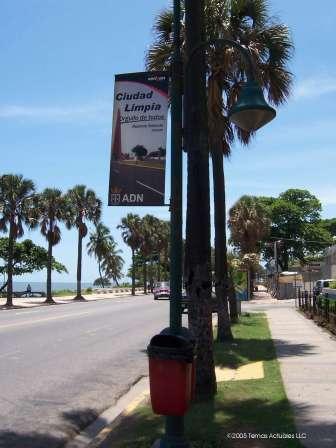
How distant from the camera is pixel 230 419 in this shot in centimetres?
739

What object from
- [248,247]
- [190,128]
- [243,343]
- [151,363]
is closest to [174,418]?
[151,363]

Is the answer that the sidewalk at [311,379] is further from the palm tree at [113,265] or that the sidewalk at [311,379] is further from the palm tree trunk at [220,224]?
the palm tree at [113,265]

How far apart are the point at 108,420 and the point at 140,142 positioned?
390 centimetres

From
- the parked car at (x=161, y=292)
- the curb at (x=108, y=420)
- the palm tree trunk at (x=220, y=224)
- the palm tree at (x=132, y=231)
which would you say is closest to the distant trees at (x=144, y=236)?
the palm tree at (x=132, y=231)

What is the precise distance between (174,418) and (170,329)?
83 centimetres

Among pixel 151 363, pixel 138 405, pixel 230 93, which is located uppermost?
Result: pixel 230 93

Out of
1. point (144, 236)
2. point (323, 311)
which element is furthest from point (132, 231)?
point (323, 311)

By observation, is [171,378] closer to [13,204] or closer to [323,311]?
[323,311]

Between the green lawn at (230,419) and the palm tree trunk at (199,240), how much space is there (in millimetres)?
541

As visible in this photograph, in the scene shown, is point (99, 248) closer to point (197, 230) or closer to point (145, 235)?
point (145, 235)

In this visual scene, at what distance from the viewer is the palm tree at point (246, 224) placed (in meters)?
52.5

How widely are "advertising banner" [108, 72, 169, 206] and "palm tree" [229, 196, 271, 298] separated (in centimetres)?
4507

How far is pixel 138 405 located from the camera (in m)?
8.99

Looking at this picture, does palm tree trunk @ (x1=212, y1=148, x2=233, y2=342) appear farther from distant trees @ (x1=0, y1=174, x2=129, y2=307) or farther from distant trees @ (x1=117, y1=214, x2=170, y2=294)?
distant trees @ (x1=117, y1=214, x2=170, y2=294)
